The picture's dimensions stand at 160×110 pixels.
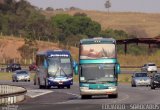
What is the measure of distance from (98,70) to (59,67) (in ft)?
59.0

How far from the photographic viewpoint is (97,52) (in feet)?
141

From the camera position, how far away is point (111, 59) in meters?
43.0

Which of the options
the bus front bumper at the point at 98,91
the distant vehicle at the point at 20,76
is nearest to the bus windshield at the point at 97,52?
the bus front bumper at the point at 98,91

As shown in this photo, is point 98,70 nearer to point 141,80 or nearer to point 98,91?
point 98,91

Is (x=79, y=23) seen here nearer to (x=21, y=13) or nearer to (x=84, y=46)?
(x=21, y=13)

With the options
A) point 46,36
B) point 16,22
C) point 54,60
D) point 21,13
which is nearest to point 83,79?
point 54,60

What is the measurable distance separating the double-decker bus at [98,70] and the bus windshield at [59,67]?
56.7 feet

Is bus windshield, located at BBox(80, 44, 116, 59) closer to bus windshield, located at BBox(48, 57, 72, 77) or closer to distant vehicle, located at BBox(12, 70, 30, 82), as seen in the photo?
bus windshield, located at BBox(48, 57, 72, 77)

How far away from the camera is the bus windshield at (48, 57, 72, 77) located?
6034cm

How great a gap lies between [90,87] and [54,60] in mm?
18172

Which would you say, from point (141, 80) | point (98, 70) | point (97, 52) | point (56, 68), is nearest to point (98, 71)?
point (98, 70)

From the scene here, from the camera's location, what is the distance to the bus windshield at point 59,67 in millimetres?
60344

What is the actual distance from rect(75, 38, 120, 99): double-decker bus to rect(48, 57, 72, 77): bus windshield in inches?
681

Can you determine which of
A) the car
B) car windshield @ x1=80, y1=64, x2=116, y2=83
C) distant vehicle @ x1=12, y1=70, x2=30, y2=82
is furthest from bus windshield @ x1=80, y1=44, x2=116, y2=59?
distant vehicle @ x1=12, y1=70, x2=30, y2=82
